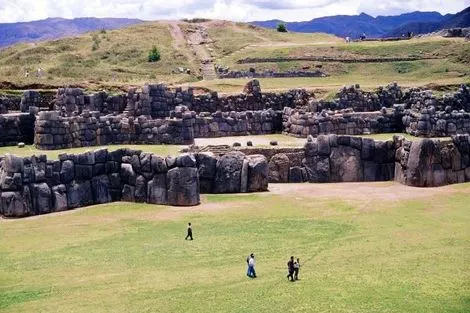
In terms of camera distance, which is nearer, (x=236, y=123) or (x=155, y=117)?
(x=236, y=123)

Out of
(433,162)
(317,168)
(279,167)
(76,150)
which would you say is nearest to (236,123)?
(279,167)

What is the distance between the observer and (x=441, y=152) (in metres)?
34.6

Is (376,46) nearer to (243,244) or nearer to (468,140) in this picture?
(468,140)

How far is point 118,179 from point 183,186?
3237mm

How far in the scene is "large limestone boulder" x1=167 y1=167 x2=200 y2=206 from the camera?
1246 inches

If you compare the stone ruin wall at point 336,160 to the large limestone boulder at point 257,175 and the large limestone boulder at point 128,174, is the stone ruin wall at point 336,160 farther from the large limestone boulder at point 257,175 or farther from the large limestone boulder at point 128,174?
the large limestone boulder at point 128,174

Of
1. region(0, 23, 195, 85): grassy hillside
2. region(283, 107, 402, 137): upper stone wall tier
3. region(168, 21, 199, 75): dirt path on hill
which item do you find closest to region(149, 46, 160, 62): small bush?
region(0, 23, 195, 85): grassy hillside

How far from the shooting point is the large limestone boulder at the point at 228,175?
33.6 m

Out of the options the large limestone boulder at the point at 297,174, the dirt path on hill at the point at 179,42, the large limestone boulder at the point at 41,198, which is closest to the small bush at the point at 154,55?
the dirt path on hill at the point at 179,42

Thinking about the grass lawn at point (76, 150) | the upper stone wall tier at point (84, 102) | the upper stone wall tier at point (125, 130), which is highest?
the upper stone wall tier at point (84, 102)

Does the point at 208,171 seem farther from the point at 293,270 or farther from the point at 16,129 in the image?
the point at 293,270

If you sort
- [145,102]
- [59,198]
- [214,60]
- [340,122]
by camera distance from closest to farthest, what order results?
1. [59,198]
2. [340,122]
3. [145,102]
4. [214,60]

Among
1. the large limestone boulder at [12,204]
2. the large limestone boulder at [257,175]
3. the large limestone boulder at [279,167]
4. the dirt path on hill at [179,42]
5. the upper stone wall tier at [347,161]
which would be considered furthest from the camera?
the dirt path on hill at [179,42]

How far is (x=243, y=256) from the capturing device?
24.1 m
